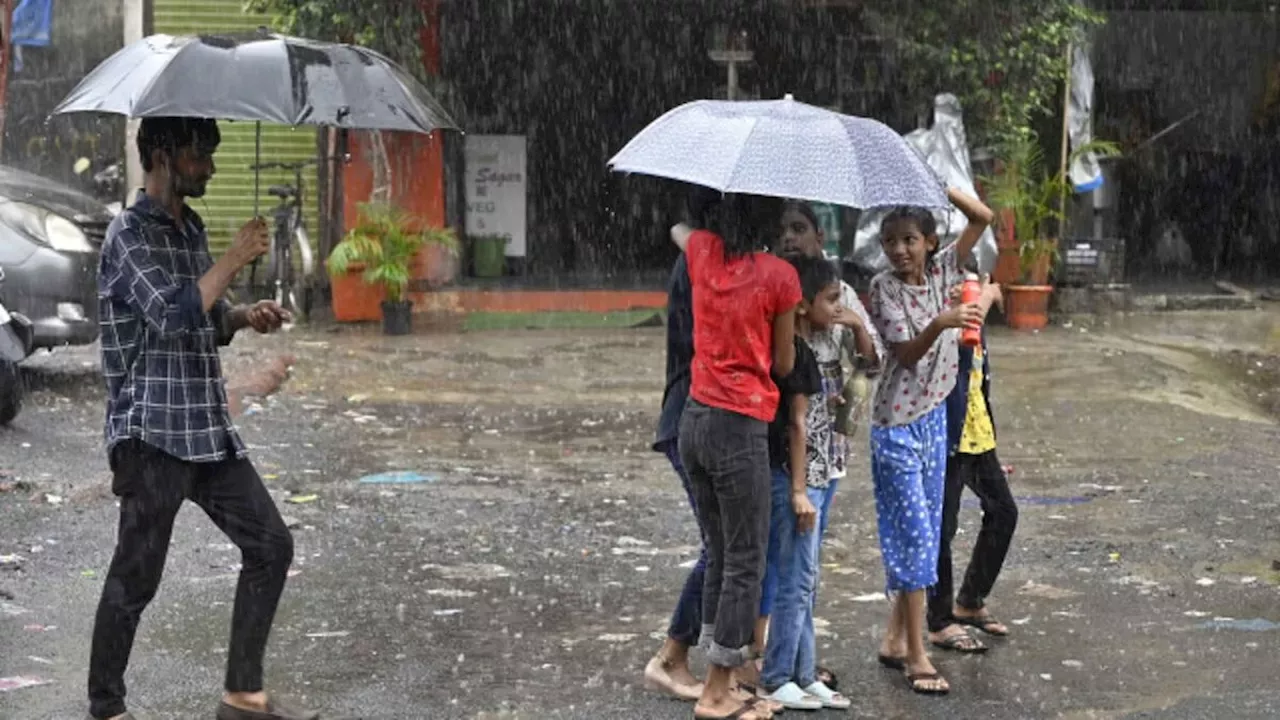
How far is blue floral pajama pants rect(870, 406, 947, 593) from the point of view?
5.86 metres

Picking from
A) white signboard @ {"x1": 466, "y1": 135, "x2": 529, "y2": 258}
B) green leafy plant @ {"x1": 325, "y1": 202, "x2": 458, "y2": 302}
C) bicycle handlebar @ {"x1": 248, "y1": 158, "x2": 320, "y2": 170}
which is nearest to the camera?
green leafy plant @ {"x1": 325, "y1": 202, "x2": 458, "y2": 302}

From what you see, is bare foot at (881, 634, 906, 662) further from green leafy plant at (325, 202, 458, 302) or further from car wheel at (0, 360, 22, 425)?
green leafy plant at (325, 202, 458, 302)

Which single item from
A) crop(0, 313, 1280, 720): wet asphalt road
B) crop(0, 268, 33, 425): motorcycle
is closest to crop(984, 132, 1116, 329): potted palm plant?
crop(0, 313, 1280, 720): wet asphalt road

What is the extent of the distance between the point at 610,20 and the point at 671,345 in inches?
527

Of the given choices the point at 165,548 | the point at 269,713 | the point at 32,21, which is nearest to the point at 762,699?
the point at 269,713

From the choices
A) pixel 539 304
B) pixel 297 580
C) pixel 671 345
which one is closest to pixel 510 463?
pixel 297 580

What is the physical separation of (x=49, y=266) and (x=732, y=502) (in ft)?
24.1

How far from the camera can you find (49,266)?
37.0 feet

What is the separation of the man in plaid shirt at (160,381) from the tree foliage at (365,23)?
387 inches

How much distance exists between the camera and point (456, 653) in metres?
6.30

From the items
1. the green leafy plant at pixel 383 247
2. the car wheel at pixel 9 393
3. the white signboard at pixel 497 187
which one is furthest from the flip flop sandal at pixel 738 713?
the white signboard at pixel 497 187

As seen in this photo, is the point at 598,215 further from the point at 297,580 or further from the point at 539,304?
the point at 297,580

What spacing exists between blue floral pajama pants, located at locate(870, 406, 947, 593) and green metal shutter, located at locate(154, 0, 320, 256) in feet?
39.8

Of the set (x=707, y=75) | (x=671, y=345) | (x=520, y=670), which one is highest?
(x=707, y=75)
